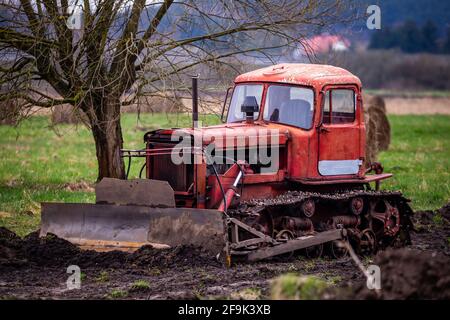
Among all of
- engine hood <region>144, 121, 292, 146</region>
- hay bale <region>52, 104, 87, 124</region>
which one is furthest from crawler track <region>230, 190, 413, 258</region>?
hay bale <region>52, 104, 87, 124</region>

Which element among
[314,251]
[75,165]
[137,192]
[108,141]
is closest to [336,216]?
[314,251]

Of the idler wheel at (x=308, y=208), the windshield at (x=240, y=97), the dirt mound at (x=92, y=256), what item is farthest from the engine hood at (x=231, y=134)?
the dirt mound at (x=92, y=256)

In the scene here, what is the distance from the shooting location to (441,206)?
1738 cm

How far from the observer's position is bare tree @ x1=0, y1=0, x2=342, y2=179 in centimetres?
1588

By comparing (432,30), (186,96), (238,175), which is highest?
(432,30)

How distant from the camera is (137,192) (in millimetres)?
11742

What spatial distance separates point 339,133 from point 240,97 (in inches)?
60.3

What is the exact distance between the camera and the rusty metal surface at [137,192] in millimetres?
11477

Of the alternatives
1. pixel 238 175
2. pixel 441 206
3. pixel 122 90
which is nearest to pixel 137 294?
pixel 238 175

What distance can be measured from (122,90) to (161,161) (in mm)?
4530

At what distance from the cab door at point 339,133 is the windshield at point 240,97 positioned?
0.95 m

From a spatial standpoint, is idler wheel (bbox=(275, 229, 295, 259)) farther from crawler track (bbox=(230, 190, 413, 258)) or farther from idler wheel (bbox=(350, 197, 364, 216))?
idler wheel (bbox=(350, 197, 364, 216))

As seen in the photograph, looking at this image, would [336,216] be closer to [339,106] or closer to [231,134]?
[339,106]
